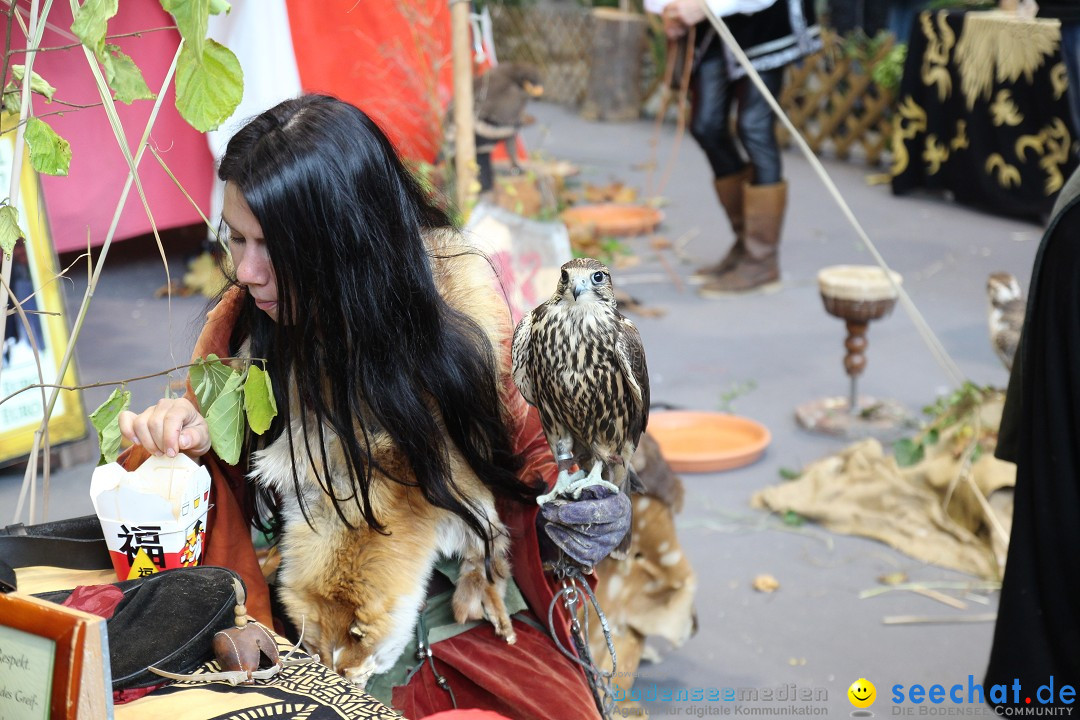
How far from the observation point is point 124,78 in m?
1.31

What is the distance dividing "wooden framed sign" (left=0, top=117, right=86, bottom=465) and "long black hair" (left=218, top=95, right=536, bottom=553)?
1.16 metres

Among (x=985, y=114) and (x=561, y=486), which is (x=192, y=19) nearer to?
(x=561, y=486)

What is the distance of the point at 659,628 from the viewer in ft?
7.98

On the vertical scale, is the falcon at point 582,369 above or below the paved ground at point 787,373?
above

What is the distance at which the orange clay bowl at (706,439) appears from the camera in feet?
11.5

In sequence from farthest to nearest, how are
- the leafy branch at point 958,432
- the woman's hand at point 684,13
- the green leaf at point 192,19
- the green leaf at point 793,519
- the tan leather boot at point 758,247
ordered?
the tan leather boot at point 758,247 → the woman's hand at point 684,13 → the green leaf at point 793,519 → the leafy branch at point 958,432 → the green leaf at point 192,19

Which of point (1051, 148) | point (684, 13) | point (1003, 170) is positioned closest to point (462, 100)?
point (684, 13)

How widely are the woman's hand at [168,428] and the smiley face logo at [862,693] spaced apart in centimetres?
166

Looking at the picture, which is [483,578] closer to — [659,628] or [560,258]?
[659,628]

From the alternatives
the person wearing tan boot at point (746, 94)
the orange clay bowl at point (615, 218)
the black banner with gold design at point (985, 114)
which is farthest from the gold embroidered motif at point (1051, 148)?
the orange clay bowl at point (615, 218)

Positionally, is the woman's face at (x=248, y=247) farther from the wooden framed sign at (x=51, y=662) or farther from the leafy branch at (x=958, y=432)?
the leafy branch at (x=958, y=432)

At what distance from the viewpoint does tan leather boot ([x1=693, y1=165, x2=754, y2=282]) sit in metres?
5.09

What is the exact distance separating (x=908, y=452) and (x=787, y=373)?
1.12 m

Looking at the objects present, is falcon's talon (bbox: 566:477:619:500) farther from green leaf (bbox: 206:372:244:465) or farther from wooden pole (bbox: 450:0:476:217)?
wooden pole (bbox: 450:0:476:217)
